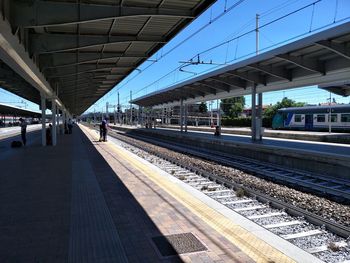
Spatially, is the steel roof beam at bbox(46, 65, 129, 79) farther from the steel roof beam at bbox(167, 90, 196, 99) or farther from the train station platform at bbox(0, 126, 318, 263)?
the steel roof beam at bbox(167, 90, 196, 99)

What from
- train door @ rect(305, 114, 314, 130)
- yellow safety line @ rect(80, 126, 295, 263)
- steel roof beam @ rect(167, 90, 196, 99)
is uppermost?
steel roof beam @ rect(167, 90, 196, 99)

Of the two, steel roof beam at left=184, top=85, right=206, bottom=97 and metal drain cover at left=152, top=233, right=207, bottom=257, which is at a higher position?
steel roof beam at left=184, top=85, right=206, bottom=97

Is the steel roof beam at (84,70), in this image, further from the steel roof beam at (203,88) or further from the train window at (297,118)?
the train window at (297,118)

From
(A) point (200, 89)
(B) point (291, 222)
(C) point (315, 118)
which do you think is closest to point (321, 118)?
(C) point (315, 118)

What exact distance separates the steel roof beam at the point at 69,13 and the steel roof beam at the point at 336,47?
5840 mm

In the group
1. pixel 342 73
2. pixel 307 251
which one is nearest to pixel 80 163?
pixel 307 251

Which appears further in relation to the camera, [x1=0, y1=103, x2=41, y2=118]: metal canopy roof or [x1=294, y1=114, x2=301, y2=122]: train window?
[x1=0, y1=103, x2=41, y2=118]: metal canopy roof

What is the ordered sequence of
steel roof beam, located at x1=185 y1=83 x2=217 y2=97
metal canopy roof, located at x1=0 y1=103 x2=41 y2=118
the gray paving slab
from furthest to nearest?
metal canopy roof, located at x1=0 y1=103 x2=41 y2=118, steel roof beam, located at x1=185 y1=83 x2=217 y2=97, the gray paving slab

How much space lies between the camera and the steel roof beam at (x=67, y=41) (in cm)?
1356

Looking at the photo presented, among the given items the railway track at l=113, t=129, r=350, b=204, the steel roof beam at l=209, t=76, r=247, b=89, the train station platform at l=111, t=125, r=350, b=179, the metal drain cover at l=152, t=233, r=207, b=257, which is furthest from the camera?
the steel roof beam at l=209, t=76, r=247, b=89

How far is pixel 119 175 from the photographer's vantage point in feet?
38.1

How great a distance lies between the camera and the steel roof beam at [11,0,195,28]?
10.0 metres

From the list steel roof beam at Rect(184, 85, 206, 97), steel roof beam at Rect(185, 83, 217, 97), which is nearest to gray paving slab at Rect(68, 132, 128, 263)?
steel roof beam at Rect(185, 83, 217, 97)

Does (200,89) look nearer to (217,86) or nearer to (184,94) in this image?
(217,86)
